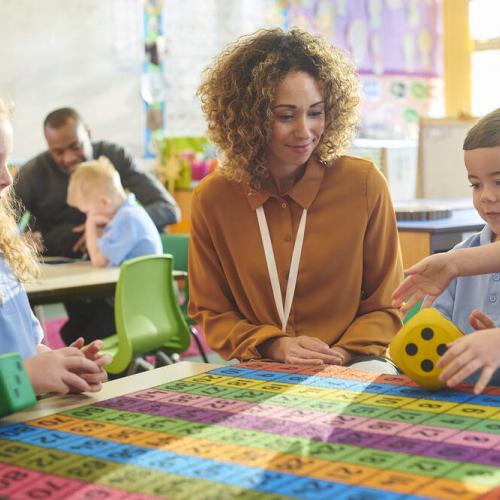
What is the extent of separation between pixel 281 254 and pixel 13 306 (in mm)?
661

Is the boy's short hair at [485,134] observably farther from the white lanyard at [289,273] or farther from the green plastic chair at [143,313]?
the green plastic chair at [143,313]

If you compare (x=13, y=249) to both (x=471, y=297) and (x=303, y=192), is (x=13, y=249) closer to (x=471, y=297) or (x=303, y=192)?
(x=303, y=192)

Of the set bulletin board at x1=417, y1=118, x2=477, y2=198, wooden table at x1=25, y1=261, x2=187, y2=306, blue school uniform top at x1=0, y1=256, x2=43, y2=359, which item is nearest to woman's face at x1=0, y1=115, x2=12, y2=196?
blue school uniform top at x1=0, y1=256, x2=43, y2=359

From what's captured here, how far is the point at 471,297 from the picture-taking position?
181 cm

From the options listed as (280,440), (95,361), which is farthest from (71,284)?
(280,440)

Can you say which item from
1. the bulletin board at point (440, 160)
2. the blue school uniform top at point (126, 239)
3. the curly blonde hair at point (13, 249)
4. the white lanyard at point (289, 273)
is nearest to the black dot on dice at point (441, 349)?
the white lanyard at point (289, 273)

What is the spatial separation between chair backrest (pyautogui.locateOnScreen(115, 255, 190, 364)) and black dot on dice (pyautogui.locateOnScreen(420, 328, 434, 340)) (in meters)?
1.74

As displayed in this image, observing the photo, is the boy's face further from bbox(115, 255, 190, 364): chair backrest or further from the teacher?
bbox(115, 255, 190, 364): chair backrest

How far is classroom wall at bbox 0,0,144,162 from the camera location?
20.4ft

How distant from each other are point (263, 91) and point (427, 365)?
3.22 feet

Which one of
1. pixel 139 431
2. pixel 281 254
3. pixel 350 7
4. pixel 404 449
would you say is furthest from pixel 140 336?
pixel 350 7

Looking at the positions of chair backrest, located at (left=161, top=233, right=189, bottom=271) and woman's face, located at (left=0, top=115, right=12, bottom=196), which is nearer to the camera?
woman's face, located at (left=0, top=115, right=12, bottom=196)

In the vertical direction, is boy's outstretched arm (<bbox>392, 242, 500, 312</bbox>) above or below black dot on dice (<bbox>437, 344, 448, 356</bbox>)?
above

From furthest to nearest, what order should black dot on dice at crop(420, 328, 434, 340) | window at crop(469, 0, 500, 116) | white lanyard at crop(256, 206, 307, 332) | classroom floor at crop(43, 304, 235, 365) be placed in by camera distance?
window at crop(469, 0, 500, 116) < classroom floor at crop(43, 304, 235, 365) < white lanyard at crop(256, 206, 307, 332) < black dot on dice at crop(420, 328, 434, 340)
